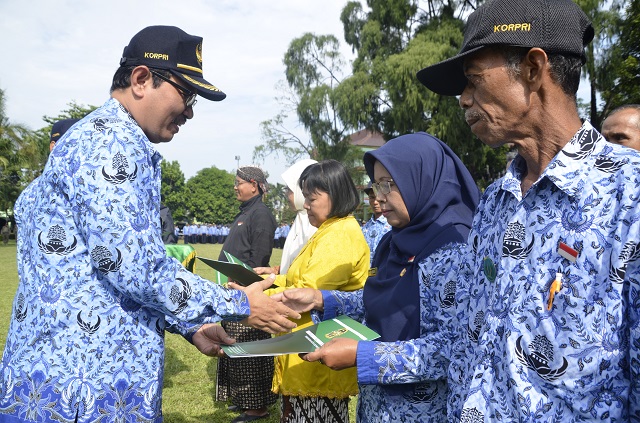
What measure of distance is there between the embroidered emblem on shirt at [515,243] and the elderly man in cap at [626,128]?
10.0 feet

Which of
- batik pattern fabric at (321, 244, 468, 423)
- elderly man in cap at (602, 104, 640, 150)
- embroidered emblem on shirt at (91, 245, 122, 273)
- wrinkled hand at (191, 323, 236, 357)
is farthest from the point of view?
elderly man in cap at (602, 104, 640, 150)

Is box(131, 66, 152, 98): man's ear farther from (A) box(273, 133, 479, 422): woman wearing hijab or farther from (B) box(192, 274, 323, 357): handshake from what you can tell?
(A) box(273, 133, 479, 422): woman wearing hijab

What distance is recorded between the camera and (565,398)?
1341mm

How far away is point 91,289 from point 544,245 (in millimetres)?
1567

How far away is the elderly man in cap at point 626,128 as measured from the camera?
13.1 ft

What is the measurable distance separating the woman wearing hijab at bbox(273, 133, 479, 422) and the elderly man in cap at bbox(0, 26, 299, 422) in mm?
699

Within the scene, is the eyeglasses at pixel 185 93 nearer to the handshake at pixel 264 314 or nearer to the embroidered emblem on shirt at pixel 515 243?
the handshake at pixel 264 314

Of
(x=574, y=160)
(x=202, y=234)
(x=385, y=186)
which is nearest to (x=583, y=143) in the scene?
(x=574, y=160)

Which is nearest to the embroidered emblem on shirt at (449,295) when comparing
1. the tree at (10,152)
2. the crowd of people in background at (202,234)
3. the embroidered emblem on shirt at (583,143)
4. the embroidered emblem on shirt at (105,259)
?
the embroidered emblem on shirt at (583,143)

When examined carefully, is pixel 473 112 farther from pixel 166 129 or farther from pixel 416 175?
pixel 166 129

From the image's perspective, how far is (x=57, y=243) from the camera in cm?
197

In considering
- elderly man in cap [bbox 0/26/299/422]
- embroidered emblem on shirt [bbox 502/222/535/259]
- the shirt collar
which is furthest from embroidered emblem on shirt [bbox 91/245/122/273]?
the shirt collar

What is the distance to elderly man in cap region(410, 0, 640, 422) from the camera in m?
1.30

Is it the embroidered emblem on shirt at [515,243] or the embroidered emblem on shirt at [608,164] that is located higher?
the embroidered emblem on shirt at [608,164]
